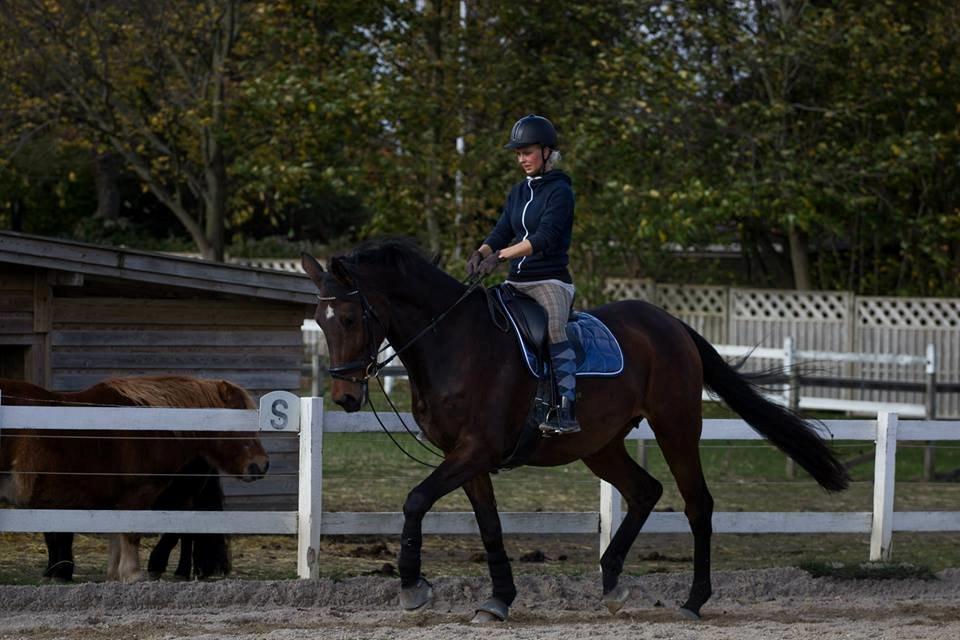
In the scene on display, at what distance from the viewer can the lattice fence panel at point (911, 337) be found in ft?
71.3

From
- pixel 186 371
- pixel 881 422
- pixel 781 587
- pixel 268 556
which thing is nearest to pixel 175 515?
pixel 268 556

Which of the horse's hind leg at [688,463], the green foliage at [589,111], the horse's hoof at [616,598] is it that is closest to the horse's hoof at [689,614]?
the horse's hoof at [616,598]

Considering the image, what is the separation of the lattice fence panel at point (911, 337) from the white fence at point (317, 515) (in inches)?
477

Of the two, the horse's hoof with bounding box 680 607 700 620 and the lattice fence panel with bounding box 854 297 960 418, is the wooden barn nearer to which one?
the horse's hoof with bounding box 680 607 700 620

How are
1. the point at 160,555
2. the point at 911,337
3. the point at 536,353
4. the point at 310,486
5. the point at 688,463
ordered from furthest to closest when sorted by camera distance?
1. the point at 911,337
2. the point at 160,555
3. the point at 310,486
4. the point at 688,463
5. the point at 536,353

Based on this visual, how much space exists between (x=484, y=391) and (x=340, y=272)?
1022mm

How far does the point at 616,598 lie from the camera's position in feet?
25.8

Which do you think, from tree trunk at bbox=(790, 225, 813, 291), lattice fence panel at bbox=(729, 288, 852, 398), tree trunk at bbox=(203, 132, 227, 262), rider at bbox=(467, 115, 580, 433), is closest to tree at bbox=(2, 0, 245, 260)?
tree trunk at bbox=(203, 132, 227, 262)

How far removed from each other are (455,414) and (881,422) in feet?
12.7

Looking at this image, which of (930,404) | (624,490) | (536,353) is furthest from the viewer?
(930,404)

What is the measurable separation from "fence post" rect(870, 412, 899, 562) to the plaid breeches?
315cm

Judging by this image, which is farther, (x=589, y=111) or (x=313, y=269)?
(x=589, y=111)

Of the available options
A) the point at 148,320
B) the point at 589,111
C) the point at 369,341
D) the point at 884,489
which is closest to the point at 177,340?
the point at 148,320

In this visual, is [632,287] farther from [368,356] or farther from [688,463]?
[368,356]
